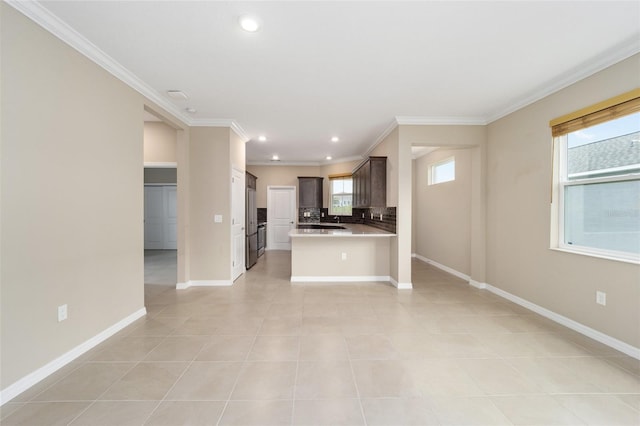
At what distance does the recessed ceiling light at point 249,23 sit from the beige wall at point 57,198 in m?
1.52

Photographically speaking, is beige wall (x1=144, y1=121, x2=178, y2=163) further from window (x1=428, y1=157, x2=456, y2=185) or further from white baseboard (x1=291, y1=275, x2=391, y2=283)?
window (x1=428, y1=157, x2=456, y2=185)

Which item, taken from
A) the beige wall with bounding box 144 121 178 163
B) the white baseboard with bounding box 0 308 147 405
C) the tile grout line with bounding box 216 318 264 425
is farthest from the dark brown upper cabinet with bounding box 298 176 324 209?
the white baseboard with bounding box 0 308 147 405

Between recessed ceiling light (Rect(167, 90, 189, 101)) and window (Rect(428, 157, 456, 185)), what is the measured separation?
489cm

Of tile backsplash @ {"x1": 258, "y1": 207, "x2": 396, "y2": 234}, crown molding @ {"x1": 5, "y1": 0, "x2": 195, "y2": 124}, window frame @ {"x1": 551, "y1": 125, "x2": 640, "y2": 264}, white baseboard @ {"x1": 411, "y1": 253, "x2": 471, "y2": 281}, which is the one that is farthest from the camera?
tile backsplash @ {"x1": 258, "y1": 207, "x2": 396, "y2": 234}

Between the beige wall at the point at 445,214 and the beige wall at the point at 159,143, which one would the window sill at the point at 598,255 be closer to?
the beige wall at the point at 445,214

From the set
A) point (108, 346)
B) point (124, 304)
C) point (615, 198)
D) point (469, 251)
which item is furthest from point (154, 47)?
point (469, 251)

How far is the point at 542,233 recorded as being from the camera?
3234 millimetres

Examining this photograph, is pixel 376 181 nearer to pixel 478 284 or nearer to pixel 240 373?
pixel 478 284

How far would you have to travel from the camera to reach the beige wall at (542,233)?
7.91ft

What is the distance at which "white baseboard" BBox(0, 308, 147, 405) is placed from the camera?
175cm

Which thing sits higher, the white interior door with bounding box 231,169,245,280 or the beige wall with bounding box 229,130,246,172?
the beige wall with bounding box 229,130,246,172

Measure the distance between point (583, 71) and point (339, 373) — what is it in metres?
3.81

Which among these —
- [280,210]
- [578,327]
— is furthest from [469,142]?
[280,210]

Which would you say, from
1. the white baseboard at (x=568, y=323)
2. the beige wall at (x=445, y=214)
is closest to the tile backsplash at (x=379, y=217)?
the beige wall at (x=445, y=214)
